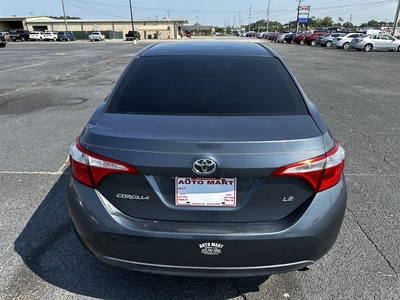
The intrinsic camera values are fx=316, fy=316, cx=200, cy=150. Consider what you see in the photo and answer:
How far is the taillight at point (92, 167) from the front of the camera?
1.83 m

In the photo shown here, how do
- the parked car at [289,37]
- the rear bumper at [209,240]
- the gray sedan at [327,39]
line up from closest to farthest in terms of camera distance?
the rear bumper at [209,240], the gray sedan at [327,39], the parked car at [289,37]

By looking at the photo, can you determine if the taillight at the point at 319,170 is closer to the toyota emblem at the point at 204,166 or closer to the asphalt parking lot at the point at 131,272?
the toyota emblem at the point at 204,166

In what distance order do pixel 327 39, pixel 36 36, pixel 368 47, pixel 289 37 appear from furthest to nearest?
1. pixel 36 36
2. pixel 289 37
3. pixel 327 39
4. pixel 368 47

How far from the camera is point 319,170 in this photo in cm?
185

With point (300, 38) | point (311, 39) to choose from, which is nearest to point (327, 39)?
point (311, 39)

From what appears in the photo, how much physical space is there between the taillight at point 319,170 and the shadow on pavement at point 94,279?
97 cm

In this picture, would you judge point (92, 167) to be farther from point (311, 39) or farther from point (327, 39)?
point (311, 39)

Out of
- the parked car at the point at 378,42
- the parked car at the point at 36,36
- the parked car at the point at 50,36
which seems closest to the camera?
the parked car at the point at 378,42

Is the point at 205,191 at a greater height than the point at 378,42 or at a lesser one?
greater

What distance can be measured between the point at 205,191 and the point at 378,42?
110 ft

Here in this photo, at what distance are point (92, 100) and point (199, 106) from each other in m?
6.86

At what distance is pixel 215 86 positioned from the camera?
8.09 feet

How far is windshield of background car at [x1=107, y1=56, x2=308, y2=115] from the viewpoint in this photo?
7.32ft

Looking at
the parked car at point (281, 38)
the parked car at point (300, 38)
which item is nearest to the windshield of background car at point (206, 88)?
the parked car at point (300, 38)
